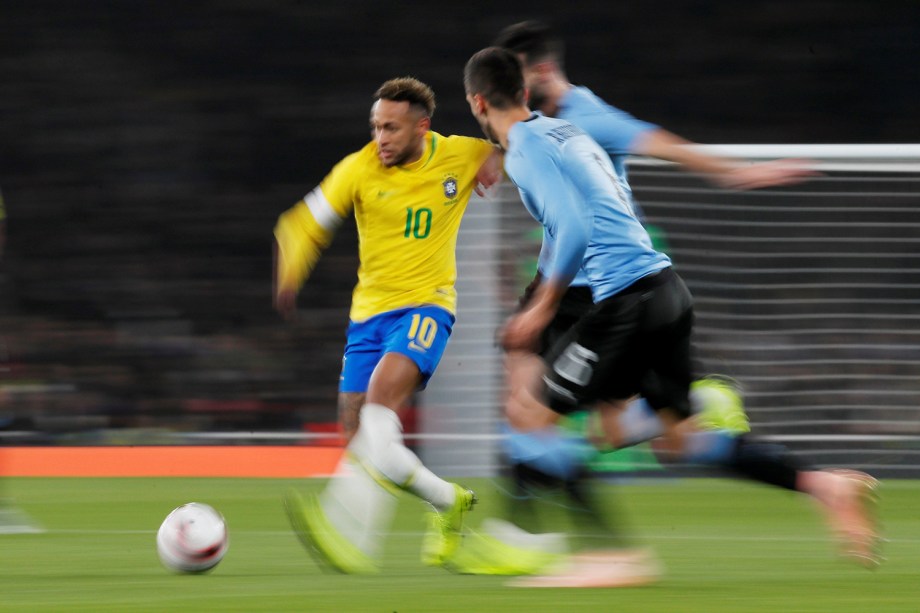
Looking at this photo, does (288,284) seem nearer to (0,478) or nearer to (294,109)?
(0,478)

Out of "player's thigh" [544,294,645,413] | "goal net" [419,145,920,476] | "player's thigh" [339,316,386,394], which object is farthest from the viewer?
"goal net" [419,145,920,476]

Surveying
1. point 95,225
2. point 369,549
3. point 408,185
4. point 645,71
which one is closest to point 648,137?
point 408,185

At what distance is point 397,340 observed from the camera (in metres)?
5.19

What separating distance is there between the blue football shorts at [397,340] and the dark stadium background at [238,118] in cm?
522

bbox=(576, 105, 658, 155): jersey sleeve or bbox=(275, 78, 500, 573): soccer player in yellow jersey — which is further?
bbox=(576, 105, 658, 155): jersey sleeve

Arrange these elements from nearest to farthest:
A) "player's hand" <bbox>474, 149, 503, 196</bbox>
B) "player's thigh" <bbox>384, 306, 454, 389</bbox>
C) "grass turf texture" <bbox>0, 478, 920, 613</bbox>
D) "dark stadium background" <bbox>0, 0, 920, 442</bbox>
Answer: "grass turf texture" <bbox>0, 478, 920, 613</bbox> → "player's thigh" <bbox>384, 306, 454, 389</bbox> → "player's hand" <bbox>474, 149, 503, 196</bbox> → "dark stadium background" <bbox>0, 0, 920, 442</bbox>

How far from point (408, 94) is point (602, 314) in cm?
116

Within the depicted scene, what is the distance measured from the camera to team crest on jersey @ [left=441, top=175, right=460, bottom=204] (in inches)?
210

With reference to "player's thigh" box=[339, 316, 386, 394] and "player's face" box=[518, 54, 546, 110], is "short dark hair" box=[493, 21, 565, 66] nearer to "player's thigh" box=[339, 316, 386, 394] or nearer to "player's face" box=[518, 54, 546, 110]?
"player's face" box=[518, 54, 546, 110]

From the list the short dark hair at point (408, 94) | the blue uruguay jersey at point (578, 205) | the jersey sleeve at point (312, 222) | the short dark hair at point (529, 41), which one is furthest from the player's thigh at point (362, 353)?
the short dark hair at point (529, 41)

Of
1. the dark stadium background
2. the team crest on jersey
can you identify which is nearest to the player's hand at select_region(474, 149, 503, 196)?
the team crest on jersey

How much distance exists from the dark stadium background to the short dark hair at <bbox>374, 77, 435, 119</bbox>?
5352 millimetres

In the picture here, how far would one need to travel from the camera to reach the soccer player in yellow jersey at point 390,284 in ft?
16.6

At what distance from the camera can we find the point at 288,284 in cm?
520
